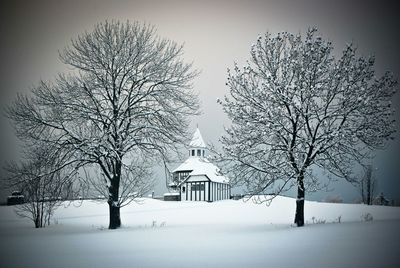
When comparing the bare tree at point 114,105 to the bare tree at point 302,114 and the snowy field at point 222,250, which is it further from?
the snowy field at point 222,250

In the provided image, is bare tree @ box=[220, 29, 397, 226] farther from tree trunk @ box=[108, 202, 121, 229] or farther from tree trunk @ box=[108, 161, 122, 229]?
tree trunk @ box=[108, 202, 121, 229]

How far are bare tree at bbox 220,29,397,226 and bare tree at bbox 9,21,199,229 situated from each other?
9.36ft

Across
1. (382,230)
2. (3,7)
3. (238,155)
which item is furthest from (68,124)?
(382,230)

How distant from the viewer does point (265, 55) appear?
52.7 ft

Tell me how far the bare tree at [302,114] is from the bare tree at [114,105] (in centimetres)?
285

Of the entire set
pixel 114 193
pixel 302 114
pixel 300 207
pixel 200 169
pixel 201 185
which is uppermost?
pixel 302 114

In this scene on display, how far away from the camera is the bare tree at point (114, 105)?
15.3 metres

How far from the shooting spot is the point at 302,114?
14.2 meters

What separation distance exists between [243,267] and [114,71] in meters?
11.5

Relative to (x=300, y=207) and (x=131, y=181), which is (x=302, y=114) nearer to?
(x=300, y=207)

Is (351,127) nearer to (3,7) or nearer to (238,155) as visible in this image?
(238,155)

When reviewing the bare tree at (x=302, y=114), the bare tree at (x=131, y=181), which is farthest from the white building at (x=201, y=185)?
the bare tree at (x=302, y=114)

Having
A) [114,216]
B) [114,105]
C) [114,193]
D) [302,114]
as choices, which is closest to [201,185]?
[114,216]

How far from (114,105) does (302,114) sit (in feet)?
28.1
